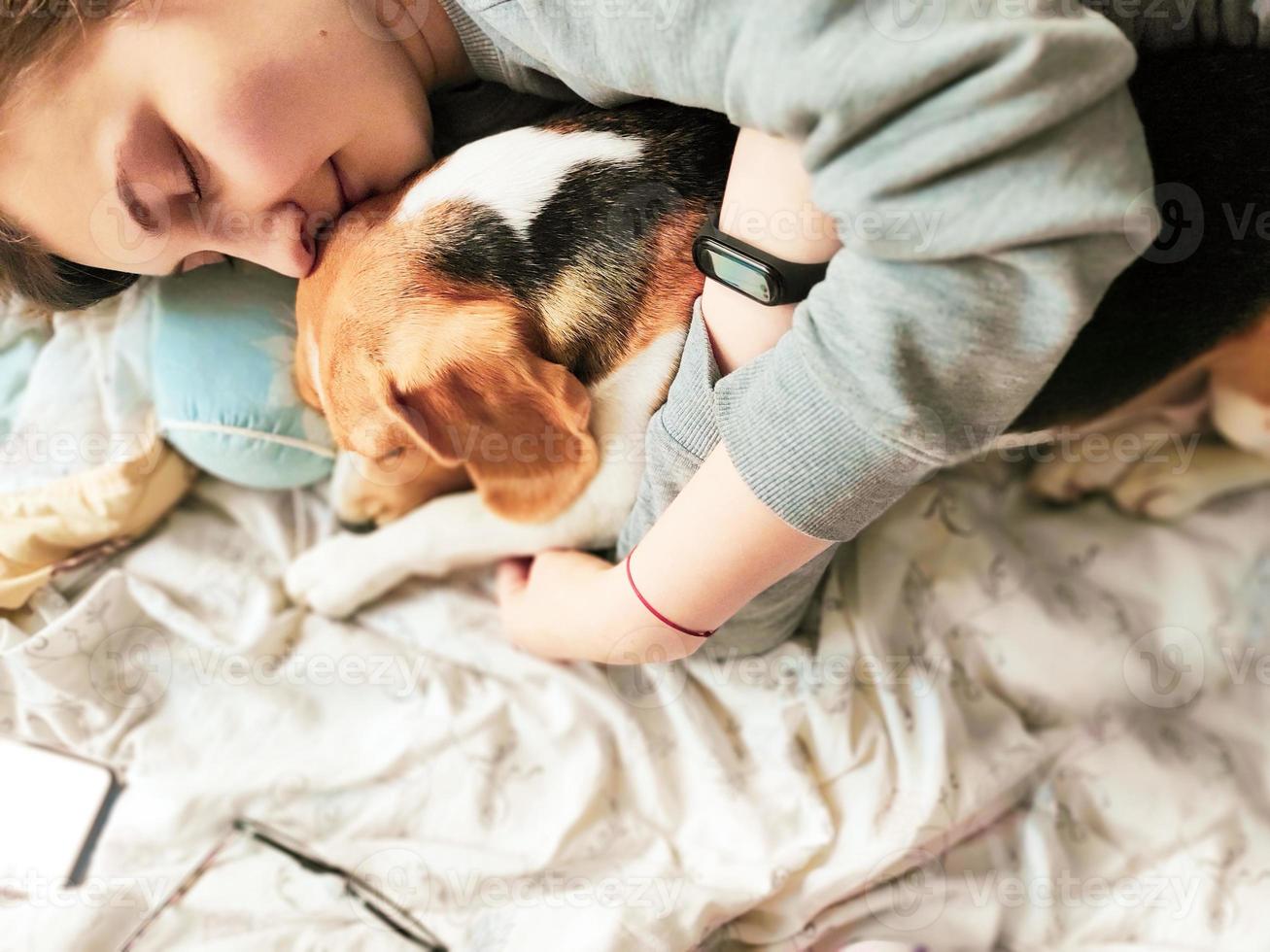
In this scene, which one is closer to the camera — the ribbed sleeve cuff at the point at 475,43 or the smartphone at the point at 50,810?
the ribbed sleeve cuff at the point at 475,43

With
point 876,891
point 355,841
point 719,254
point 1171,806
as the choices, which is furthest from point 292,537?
point 1171,806

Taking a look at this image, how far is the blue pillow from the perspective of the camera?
4.39 ft

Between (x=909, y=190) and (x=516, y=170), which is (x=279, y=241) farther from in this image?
(x=909, y=190)

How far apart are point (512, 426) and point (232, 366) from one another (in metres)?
0.49

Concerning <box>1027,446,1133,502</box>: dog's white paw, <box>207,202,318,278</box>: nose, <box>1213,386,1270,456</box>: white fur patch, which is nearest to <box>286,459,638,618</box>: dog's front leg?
<box>207,202,318,278</box>: nose

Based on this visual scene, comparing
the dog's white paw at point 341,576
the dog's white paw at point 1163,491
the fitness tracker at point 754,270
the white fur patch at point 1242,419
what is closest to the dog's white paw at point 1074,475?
the dog's white paw at point 1163,491

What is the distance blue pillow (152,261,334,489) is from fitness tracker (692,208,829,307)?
0.67m

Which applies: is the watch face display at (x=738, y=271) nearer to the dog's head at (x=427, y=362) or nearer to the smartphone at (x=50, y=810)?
the dog's head at (x=427, y=362)

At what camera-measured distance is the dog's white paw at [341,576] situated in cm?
142

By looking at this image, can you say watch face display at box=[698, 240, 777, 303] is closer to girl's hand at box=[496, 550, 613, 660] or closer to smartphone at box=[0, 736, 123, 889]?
girl's hand at box=[496, 550, 613, 660]

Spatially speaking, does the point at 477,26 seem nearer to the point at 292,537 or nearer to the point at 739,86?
the point at 739,86

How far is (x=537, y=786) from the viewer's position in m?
1.36

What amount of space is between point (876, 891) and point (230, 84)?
1.31 meters

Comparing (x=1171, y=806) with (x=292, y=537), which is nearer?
(x=1171, y=806)
